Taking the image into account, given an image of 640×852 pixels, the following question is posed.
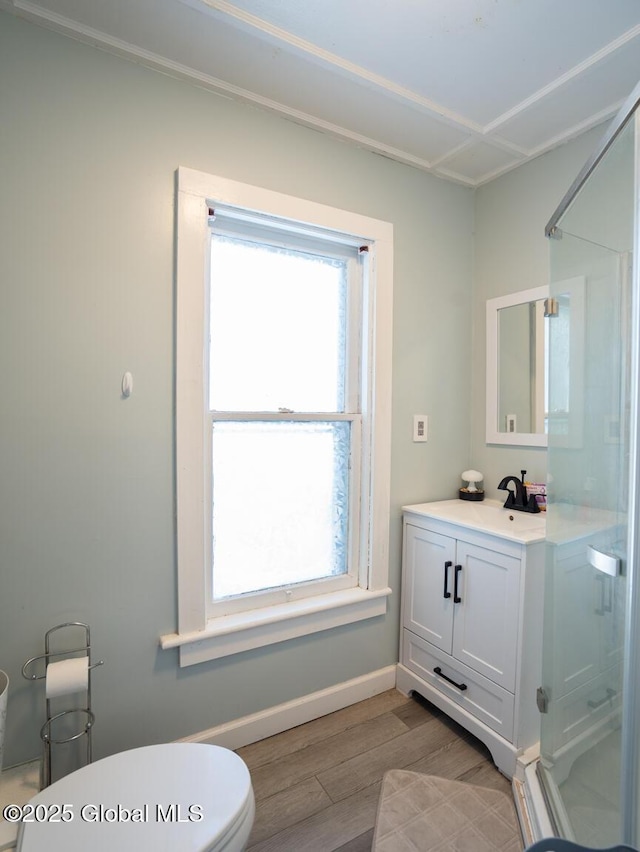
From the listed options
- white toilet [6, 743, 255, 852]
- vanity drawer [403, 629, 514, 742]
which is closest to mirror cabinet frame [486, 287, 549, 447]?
vanity drawer [403, 629, 514, 742]

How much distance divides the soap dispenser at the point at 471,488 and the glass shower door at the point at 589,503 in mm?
661

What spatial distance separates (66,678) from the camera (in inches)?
47.4

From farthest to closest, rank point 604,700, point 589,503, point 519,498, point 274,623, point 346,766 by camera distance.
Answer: point 519,498, point 274,623, point 346,766, point 589,503, point 604,700

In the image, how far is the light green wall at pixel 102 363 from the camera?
1.25 m

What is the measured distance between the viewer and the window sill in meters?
1.49

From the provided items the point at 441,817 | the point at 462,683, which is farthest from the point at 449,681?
the point at 441,817

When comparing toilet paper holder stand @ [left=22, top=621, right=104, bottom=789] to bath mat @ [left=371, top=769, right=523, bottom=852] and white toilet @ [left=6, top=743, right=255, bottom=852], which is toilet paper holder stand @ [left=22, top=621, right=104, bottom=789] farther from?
bath mat @ [left=371, top=769, right=523, bottom=852]

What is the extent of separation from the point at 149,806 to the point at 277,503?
99 centimetres

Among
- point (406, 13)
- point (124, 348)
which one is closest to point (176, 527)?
point (124, 348)

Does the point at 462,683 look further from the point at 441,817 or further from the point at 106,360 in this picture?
the point at 106,360

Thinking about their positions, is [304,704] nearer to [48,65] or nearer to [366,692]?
[366,692]

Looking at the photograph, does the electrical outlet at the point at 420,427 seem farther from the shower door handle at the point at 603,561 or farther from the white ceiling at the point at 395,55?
the white ceiling at the point at 395,55

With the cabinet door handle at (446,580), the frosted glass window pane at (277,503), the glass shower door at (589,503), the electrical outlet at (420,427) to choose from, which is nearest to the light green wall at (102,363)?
the frosted glass window pane at (277,503)

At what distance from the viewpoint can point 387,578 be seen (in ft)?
6.36
